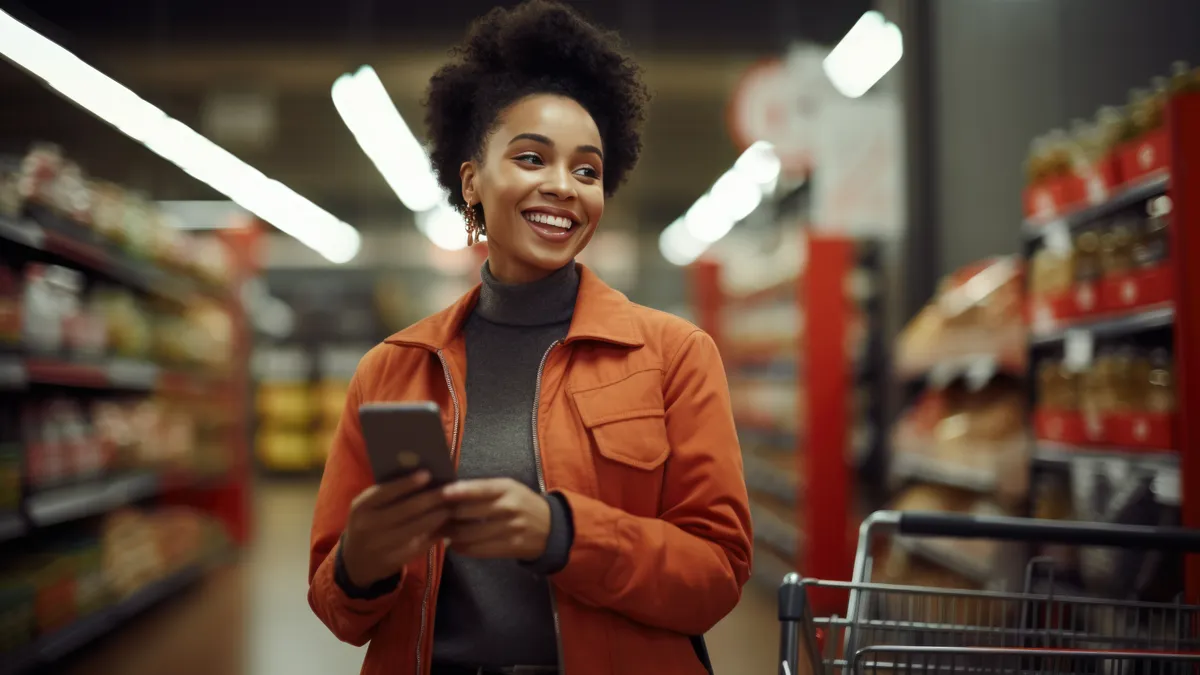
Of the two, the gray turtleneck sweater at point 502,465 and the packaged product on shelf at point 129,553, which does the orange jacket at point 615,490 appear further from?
the packaged product on shelf at point 129,553

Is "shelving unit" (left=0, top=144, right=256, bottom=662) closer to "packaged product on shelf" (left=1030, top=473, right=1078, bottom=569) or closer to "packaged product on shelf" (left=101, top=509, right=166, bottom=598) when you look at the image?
"packaged product on shelf" (left=101, top=509, right=166, bottom=598)

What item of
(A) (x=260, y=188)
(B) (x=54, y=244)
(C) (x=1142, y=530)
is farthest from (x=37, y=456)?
(A) (x=260, y=188)

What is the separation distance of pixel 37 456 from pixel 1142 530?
12.9ft

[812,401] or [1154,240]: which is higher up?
[1154,240]

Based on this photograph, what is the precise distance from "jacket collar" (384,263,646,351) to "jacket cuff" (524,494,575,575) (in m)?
0.27

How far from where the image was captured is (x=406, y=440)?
3.61 ft

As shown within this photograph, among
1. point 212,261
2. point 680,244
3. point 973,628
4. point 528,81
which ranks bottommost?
point 973,628

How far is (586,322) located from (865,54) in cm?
549

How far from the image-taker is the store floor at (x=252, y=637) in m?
4.56

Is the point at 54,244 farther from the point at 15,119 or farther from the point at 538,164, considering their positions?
the point at 538,164

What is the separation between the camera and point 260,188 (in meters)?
10.2

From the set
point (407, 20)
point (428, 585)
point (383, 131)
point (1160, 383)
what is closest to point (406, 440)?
point (428, 585)

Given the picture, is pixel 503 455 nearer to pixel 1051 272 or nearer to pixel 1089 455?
pixel 1089 455

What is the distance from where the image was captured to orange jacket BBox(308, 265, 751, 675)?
129 centimetres
